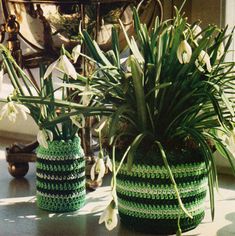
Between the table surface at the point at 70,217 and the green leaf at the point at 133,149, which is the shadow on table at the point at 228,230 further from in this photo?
the green leaf at the point at 133,149

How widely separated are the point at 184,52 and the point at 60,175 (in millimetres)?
307

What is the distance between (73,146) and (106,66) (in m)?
0.16

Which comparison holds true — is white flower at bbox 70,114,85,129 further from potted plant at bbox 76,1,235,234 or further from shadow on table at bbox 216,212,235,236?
shadow on table at bbox 216,212,235,236

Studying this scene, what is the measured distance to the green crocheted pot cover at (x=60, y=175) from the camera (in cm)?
94

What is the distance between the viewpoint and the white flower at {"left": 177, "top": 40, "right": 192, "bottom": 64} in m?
0.76

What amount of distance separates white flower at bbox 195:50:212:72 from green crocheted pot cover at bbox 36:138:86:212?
0.26m

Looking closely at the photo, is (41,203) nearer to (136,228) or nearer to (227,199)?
(136,228)

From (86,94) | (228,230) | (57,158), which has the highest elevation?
(86,94)

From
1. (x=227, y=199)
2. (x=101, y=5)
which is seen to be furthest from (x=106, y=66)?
(x=227, y=199)

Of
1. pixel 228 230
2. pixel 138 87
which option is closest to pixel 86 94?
pixel 138 87

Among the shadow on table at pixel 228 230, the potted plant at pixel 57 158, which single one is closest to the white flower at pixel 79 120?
the potted plant at pixel 57 158

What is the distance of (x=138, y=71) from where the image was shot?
82 cm

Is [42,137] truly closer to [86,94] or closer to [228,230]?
[86,94]

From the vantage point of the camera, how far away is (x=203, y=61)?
82 cm
